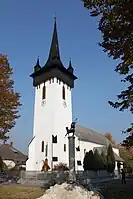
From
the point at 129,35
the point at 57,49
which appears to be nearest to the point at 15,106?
the point at 129,35

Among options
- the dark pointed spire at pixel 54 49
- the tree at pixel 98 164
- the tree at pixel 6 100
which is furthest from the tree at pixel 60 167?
the dark pointed spire at pixel 54 49

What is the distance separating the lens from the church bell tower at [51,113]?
3753 centimetres

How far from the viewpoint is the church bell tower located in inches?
1478

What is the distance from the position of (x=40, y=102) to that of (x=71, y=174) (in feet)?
84.8

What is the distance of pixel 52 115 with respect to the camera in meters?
38.8

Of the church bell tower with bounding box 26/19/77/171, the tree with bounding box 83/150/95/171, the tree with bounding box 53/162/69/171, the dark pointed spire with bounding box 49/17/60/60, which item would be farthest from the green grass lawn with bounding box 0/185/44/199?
the dark pointed spire with bounding box 49/17/60/60

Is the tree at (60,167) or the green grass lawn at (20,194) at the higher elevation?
the tree at (60,167)

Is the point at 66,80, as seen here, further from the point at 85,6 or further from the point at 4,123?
the point at 85,6

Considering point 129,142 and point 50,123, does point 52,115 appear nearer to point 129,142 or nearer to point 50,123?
point 50,123

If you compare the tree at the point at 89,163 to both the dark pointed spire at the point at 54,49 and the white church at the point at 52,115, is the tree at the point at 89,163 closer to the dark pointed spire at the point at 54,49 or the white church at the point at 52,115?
the white church at the point at 52,115

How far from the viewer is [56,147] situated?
37219mm

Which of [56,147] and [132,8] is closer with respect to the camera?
[132,8]

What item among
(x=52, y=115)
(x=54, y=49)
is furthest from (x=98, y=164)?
(x=54, y=49)

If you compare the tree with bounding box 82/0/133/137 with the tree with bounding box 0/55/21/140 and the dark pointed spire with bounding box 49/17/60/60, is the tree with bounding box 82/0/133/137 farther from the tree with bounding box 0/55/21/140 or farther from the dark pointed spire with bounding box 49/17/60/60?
the dark pointed spire with bounding box 49/17/60/60
